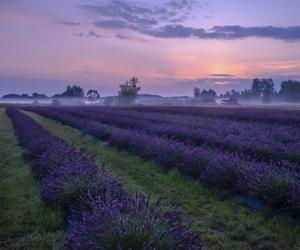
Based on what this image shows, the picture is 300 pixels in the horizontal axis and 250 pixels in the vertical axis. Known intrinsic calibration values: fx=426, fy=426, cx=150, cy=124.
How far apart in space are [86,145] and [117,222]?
42.7 feet

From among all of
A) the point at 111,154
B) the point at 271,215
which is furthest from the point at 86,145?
the point at 271,215

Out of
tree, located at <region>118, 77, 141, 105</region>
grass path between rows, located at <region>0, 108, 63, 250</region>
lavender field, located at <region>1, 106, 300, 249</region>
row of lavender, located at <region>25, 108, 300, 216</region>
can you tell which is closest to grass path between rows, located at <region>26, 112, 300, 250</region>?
lavender field, located at <region>1, 106, 300, 249</region>

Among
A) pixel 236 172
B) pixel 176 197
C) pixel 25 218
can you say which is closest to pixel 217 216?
pixel 176 197

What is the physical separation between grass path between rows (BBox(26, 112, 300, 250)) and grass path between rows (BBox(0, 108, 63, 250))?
152 centimetres

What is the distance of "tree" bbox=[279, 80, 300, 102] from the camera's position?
14145 centimetres

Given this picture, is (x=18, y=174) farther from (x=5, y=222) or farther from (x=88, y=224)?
(x=88, y=224)

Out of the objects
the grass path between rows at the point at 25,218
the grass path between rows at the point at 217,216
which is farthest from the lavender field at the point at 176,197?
the grass path between rows at the point at 25,218

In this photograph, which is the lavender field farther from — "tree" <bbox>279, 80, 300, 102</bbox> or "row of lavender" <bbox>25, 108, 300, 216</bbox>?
"tree" <bbox>279, 80, 300, 102</bbox>

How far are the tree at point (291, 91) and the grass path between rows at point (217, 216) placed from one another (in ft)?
457

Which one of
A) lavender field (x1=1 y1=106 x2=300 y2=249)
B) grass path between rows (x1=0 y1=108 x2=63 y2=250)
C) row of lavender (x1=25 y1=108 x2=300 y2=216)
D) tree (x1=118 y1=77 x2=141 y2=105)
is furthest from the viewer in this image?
tree (x1=118 y1=77 x2=141 y2=105)

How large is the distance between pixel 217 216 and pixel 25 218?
9.67 feet

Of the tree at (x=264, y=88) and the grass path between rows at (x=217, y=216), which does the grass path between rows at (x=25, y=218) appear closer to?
the grass path between rows at (x=217, y=216)

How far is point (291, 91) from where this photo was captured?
470 feet

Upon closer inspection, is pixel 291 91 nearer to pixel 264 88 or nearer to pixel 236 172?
pixel 264 88
